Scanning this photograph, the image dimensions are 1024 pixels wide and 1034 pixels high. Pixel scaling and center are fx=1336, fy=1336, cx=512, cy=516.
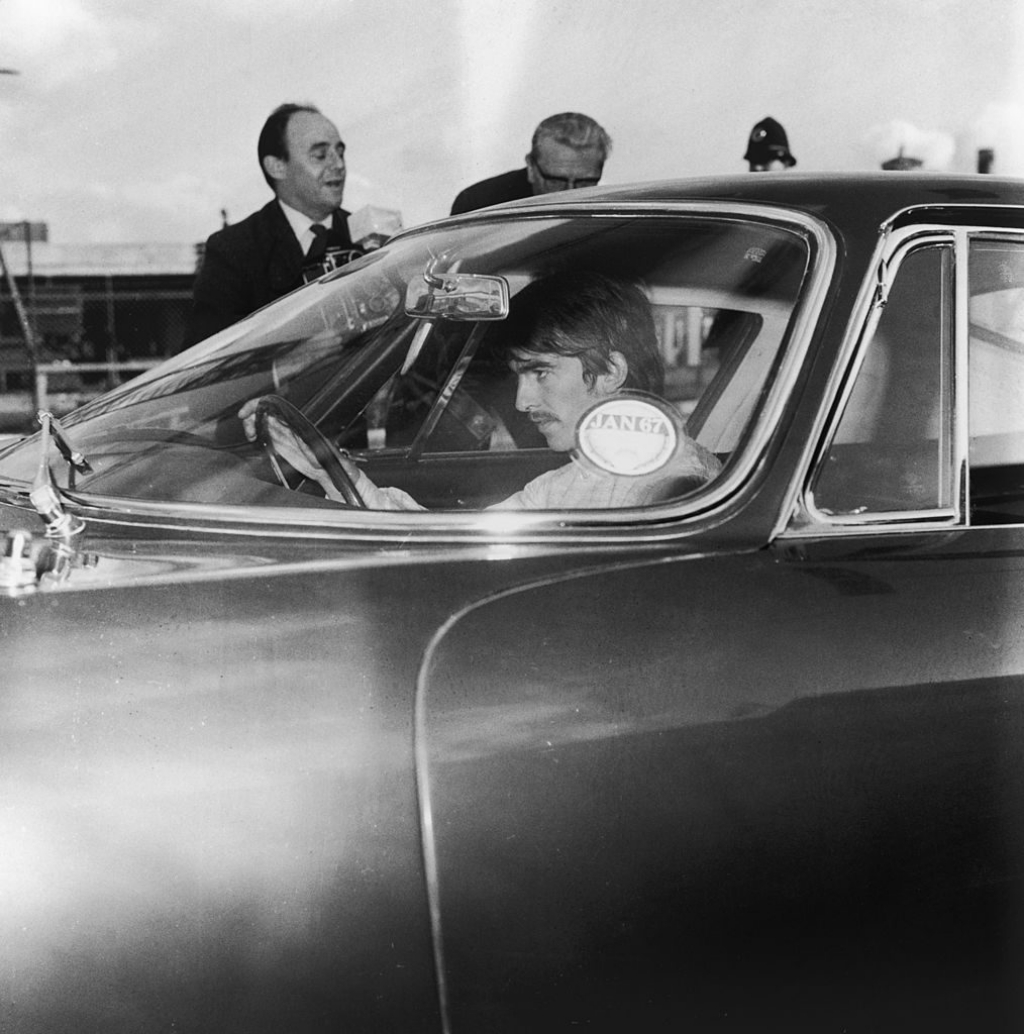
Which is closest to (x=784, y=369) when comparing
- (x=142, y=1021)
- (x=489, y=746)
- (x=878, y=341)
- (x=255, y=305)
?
(x=878, y=341)

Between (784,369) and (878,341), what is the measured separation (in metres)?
0.14

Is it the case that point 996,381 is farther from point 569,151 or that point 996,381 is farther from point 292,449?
point 569,151

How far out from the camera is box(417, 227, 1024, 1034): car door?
140 centimetres

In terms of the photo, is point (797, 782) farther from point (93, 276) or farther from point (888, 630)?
point (93, 276)

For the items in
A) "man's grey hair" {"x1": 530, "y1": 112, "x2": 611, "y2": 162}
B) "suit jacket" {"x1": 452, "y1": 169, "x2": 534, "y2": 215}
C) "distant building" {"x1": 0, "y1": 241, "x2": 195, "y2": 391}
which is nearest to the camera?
"man's grey hair" {"x1": 530, "y1": 112, "x2": 611, "y2": 162}

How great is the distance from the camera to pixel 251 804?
1344 millimetres

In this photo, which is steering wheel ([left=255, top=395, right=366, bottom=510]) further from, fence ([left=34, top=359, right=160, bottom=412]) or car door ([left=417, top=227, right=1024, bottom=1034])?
fence ([left=34, top=359, right=160, bottom=412])

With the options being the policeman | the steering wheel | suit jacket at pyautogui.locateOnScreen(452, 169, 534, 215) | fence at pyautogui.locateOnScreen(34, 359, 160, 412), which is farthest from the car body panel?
fence at pyautogui.locateOnScreen(34, 359, 160, 412)

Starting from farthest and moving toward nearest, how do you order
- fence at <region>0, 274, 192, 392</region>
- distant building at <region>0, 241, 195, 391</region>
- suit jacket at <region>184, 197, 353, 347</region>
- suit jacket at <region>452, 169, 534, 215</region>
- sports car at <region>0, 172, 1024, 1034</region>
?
distant building at <region>0, 241, 195, 391</region>
fence at <region>0, 274, 192, 392</region>
suit jacket at <region>452, 169, 534, 215</region>
suit jacket at <region>184, 197, 353, 347</region>
sports car at <region>0, 172, 1024, 1034</region>

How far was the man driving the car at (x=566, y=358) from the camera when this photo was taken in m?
1.91

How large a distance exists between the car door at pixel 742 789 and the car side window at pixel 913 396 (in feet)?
0.25

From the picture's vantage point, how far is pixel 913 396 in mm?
1768

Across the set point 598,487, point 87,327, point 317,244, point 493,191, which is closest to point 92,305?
point 87,327

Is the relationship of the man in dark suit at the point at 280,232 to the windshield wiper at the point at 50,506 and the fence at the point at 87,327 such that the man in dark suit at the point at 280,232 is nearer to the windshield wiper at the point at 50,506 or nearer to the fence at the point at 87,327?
the windshield wiper at the point at 50,506
